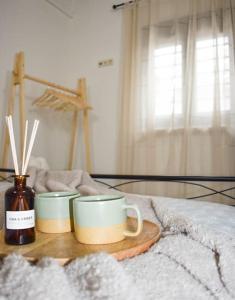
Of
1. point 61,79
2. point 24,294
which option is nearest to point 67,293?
point 24,294

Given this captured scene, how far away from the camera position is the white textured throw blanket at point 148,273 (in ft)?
0.98

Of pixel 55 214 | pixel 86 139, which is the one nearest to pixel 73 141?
pixel 86 139

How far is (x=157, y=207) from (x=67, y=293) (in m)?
0.49

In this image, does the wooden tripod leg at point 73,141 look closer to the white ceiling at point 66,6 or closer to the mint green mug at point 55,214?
the white ceiling at point 66,6

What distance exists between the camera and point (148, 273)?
14.9 inches

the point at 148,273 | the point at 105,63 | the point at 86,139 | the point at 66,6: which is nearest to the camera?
the point at 148,273

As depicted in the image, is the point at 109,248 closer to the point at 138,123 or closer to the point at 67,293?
the point at 67,293

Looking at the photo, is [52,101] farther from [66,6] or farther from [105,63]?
[66,6]

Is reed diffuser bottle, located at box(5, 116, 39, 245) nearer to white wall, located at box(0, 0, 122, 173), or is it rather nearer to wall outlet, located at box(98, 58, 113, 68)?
white wall, located at box(0, 0, 122, 173)

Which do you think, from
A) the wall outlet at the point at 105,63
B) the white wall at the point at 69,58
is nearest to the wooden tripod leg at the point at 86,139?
the white wall at the point at 69,58

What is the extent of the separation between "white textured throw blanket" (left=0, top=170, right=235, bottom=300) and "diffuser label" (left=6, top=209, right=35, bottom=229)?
0.34 ft

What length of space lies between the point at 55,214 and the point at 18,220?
0.07 metres

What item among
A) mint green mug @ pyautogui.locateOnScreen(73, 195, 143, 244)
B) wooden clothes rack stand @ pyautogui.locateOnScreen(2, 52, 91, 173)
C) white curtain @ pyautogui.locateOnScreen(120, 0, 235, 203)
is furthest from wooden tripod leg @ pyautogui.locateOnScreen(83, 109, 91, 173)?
mint green mug @ pyautogui.locateOnScreen(73, 195, 143, 244)

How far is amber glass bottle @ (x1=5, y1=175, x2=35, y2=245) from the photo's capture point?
0.45 meters
